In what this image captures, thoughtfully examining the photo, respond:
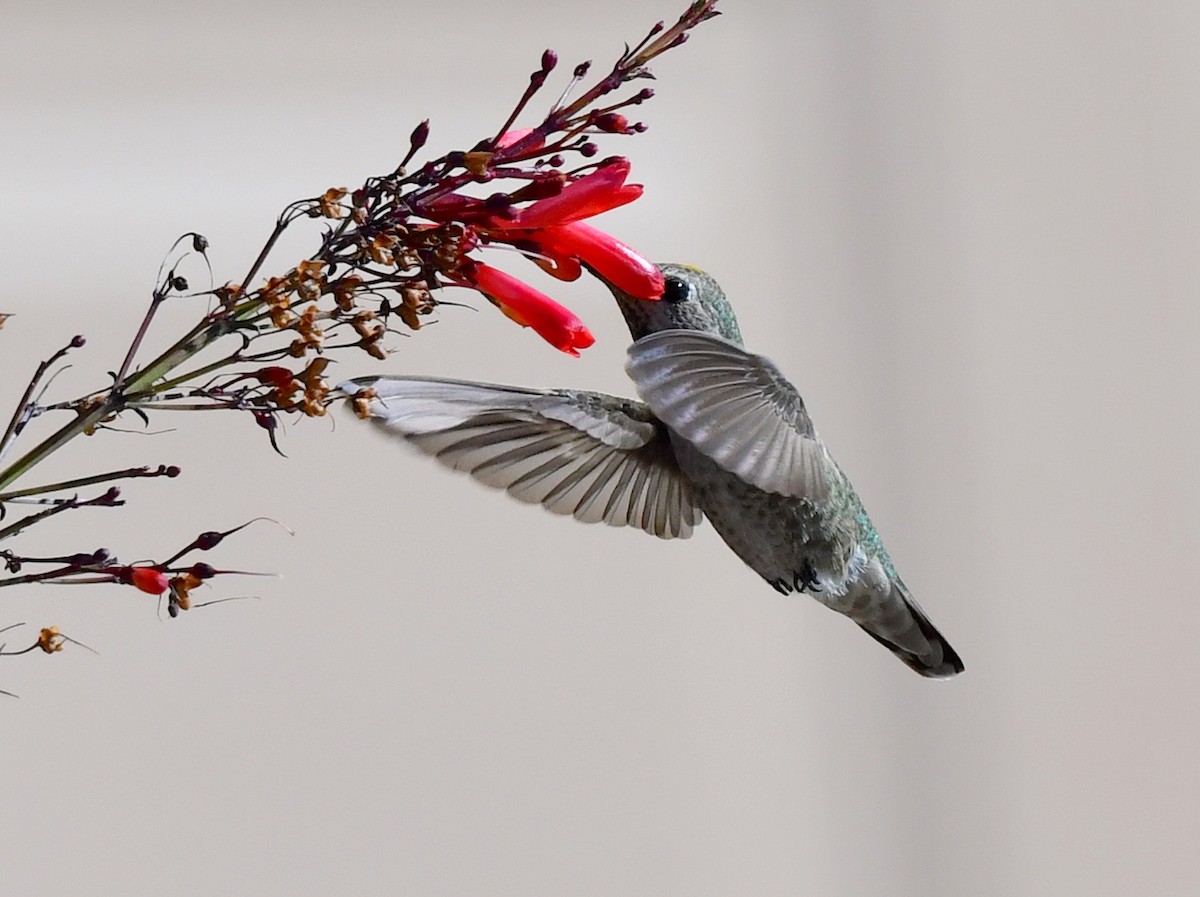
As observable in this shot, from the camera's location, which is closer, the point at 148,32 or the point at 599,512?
the point at 599,512

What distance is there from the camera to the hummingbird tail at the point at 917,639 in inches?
32.2

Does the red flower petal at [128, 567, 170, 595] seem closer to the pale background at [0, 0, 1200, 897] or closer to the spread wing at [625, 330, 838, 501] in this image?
the spread wing at [625, 330, 838, 501]

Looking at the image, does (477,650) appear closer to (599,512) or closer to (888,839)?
(888,839)

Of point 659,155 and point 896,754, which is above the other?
point 659,155

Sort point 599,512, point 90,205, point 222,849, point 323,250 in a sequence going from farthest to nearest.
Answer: point 90,205, point 222,849, point 599,512, point 323,250

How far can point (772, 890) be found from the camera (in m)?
1.78

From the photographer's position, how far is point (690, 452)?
2.48 feet

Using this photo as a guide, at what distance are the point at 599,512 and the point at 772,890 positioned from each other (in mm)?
1218

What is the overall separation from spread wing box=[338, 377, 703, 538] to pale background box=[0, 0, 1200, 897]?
93 centimetres

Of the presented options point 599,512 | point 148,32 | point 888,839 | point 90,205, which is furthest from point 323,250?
point 888,839

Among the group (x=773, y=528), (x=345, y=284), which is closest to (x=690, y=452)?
(x=773, y=528)

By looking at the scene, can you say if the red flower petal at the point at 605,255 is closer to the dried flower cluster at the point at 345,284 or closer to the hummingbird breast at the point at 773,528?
the dried flower cluster at the point at 345,284

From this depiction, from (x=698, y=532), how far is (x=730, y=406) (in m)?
1.31

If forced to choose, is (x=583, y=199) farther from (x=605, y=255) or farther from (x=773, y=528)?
(x=773, y=528)
